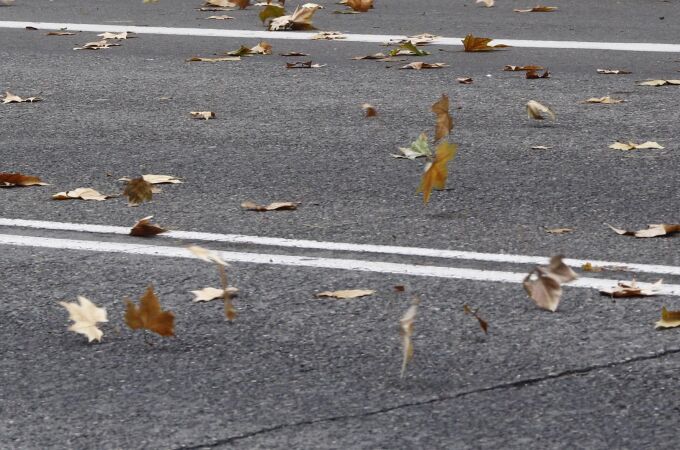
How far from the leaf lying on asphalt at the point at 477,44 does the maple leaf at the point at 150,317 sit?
16.1ft


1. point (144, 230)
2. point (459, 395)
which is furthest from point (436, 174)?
point (459, 395)

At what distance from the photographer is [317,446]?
10.1ft

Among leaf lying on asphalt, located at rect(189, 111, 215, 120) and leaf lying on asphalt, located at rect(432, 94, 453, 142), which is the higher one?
leaf lying on asphalt, located at rect(432, 94, 453, 142)

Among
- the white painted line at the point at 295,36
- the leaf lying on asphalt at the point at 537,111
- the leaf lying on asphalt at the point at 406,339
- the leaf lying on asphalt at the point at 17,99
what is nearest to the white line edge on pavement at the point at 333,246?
the leaf lying on asphalt at the point at 406,339

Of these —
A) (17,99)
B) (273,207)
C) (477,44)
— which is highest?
(477,44)

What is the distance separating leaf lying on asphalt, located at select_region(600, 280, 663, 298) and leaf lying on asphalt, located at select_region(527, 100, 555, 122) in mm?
2540

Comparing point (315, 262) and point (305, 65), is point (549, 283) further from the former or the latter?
point (305, 65)

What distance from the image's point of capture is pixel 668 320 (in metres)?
3.80

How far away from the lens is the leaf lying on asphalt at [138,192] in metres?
5.31

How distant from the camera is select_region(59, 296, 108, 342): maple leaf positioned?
3820 millimetres

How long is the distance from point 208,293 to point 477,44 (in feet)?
15.4

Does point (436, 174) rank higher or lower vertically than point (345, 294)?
higher

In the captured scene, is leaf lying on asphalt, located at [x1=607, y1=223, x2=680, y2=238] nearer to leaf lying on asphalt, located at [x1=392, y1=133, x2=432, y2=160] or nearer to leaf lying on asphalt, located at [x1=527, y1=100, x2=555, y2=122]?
leaf lying on asphalt, located at [x1=392, y1=133, x2=432, y2=160]

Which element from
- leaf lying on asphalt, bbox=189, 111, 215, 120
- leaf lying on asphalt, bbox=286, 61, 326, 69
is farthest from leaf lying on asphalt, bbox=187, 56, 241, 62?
leaf lying on asphalt, bbox=189, 111, 215, 120
